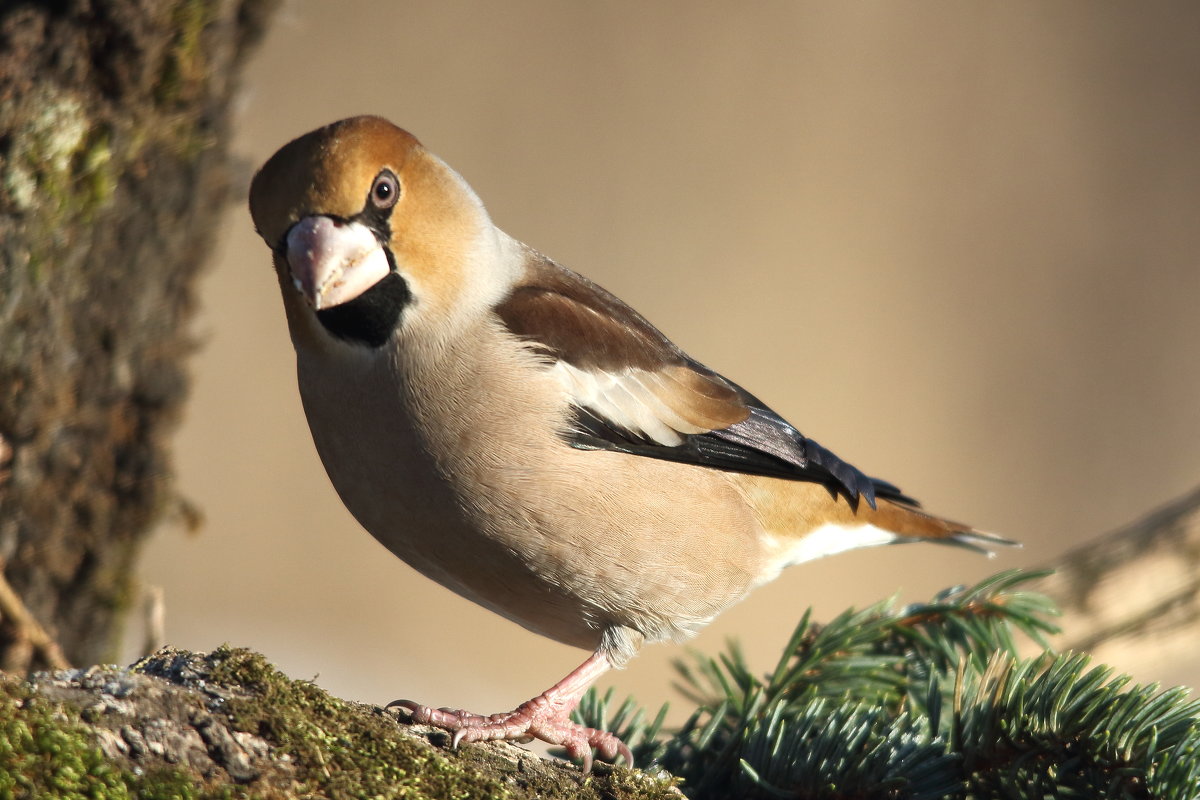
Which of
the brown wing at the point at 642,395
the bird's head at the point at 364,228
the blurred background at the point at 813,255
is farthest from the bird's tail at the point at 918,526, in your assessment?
the blurred background at the point at 813,255

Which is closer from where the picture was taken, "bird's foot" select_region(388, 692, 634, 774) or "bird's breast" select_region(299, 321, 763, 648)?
"bird's foot" select_region(388, 692, 634, 774)

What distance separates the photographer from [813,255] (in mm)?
7824

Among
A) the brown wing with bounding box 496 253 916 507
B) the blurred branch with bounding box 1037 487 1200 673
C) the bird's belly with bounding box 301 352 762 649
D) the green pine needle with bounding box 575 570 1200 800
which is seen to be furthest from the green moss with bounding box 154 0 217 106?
the blurred branch with bounding box 1037 487 1200 673

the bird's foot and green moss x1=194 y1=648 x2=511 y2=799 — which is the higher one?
the bird's foot

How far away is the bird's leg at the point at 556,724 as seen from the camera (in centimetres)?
202

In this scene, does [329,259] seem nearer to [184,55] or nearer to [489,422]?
[489,422]

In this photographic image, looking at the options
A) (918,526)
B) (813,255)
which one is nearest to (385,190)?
(918,526)

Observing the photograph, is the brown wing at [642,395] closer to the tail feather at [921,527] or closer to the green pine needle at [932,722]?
the tail feather at [921,527]

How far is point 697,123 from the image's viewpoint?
7.62 m

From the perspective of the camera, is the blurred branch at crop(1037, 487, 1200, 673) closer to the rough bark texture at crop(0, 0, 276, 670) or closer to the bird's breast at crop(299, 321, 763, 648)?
the bird's breast at crop(299, 321, 763, 648)

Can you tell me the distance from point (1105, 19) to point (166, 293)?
717 cm

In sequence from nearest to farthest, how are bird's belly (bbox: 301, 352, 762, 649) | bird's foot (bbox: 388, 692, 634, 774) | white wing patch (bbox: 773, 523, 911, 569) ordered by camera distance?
bird's foot (bbox: 388, 692, 634, 774)
bird's belly (bbox: 301, 352, 762, 649)
white wing patch (bbox: 773, 523, 911, 569)

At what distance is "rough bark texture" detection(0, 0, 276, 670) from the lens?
2.51 metres

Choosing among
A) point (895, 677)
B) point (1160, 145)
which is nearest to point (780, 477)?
point (895, 677)
